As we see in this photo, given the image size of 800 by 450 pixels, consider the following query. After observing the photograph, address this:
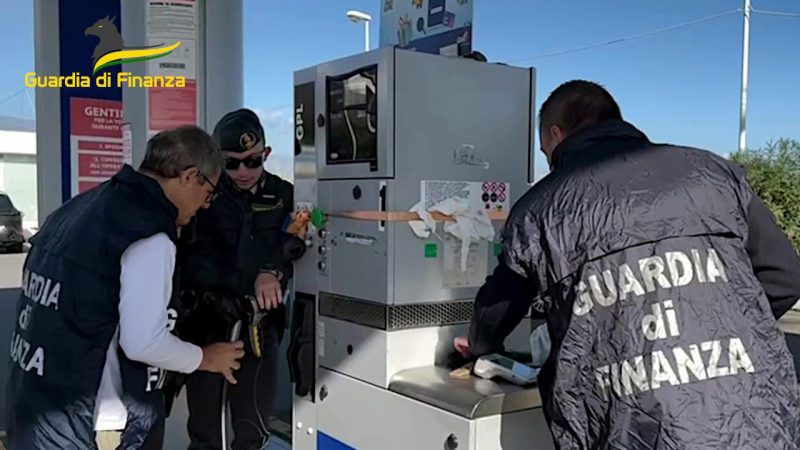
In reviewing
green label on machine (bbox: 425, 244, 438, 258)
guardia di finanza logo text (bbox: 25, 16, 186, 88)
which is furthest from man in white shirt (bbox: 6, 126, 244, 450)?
guardia di finanza logo text (bbox: 25, 16, 186, 88)

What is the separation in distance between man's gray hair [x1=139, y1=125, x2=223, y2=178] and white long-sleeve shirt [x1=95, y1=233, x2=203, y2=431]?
24 centimetres

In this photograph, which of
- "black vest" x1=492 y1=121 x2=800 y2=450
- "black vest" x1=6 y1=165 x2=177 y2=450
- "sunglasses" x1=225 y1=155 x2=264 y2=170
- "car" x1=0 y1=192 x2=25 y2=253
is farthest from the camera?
"car" x1=0 y1=192 x2=25 y2=253

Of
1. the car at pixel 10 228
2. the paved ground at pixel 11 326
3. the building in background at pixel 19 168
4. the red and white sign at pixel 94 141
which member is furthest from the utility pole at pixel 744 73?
the building in background at pixel 19 168

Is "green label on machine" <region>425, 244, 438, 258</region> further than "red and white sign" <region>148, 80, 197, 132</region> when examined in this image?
No

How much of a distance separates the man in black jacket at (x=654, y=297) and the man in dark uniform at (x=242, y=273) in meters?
1.10

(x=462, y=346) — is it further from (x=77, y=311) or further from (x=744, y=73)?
(x=744, y=73)

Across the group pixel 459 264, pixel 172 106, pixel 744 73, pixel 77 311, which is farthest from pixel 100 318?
pixel 744 73

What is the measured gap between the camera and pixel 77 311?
1.76 meters

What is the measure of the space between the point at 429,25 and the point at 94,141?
277 cm

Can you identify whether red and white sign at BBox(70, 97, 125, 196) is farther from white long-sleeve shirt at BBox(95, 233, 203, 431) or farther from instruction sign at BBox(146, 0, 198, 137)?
white long-sleeve shirt at BBox(95, 233, 203, 431)

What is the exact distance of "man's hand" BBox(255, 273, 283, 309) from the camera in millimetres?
2436

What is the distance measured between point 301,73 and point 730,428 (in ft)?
5.55

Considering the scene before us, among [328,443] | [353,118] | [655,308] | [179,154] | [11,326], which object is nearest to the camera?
[655,308]

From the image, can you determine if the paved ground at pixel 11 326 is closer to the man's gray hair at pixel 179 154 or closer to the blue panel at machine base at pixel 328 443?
the blue panel at machine base at pixel 328 443
